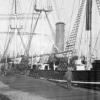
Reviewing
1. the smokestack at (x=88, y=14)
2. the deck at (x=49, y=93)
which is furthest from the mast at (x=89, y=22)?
the deck at (x=49, y=93)

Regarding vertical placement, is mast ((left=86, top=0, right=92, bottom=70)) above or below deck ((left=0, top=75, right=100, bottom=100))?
above

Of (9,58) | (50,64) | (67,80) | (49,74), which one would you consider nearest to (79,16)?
(49,74)

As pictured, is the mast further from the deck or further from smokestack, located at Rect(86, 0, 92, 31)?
the deck

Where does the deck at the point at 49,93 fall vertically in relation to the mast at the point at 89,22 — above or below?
below

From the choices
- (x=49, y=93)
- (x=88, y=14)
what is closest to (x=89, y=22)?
(x=88, y=14)

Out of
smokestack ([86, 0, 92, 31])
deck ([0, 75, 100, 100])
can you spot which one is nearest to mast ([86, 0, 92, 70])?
smokestack ([86, 0, 92, 31])

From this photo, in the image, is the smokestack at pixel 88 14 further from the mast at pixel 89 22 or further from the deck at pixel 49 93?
the deck at pixel 49 93

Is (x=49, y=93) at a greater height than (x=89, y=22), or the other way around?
(x=89, y=22)

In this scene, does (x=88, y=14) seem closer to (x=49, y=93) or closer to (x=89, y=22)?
(x=89, y=22)

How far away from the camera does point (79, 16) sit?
25.2 m

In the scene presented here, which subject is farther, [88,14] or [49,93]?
[88,14]

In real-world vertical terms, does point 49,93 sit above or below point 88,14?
below

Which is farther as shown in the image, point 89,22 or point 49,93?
point 89,22

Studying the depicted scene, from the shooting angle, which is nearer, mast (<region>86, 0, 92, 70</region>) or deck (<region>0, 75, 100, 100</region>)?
deck (<region>0, 75, 100, 100</region>)
